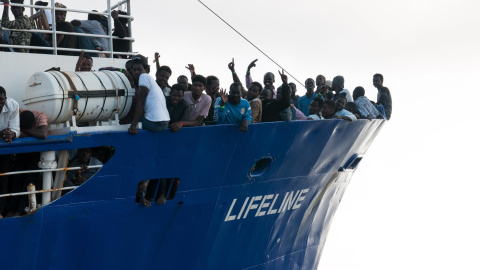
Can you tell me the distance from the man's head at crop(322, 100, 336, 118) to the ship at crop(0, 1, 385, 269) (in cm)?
21

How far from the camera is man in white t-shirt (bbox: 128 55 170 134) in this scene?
1062 cm

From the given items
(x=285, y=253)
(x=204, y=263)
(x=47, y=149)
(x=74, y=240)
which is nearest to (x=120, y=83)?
(x=47, y=149)

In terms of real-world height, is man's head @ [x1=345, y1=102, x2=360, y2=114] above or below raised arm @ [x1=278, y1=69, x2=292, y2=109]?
below

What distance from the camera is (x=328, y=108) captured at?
14.2m

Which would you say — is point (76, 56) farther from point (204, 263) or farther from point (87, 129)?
point (204, 263)

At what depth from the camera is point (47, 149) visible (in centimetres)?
1008

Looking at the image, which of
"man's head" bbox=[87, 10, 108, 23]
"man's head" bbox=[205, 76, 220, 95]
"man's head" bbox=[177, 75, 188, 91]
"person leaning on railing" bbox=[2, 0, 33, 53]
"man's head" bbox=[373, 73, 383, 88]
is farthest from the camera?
"man's head" bbox=[373, 73, 383, 88]

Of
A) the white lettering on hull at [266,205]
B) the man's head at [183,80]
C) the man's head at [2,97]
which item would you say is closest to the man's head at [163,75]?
the man's head at [183,80]

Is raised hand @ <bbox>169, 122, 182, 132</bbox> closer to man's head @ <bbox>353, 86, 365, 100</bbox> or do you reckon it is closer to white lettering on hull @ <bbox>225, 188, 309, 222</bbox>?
white lettering on hull @ <bbox>225, 188, 309, 222</bbox>

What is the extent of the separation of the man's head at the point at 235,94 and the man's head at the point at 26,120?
3041 mm

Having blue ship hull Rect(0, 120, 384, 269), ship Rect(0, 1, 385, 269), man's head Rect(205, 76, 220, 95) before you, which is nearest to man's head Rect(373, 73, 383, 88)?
blue ship hull Rect(0, 120, 384, 269)

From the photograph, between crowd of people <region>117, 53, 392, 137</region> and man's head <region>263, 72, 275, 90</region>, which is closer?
crowd of people <region>117, 53, 392, 137</region>

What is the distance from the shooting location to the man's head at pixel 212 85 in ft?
40.8

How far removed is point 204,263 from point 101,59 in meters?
3.59
